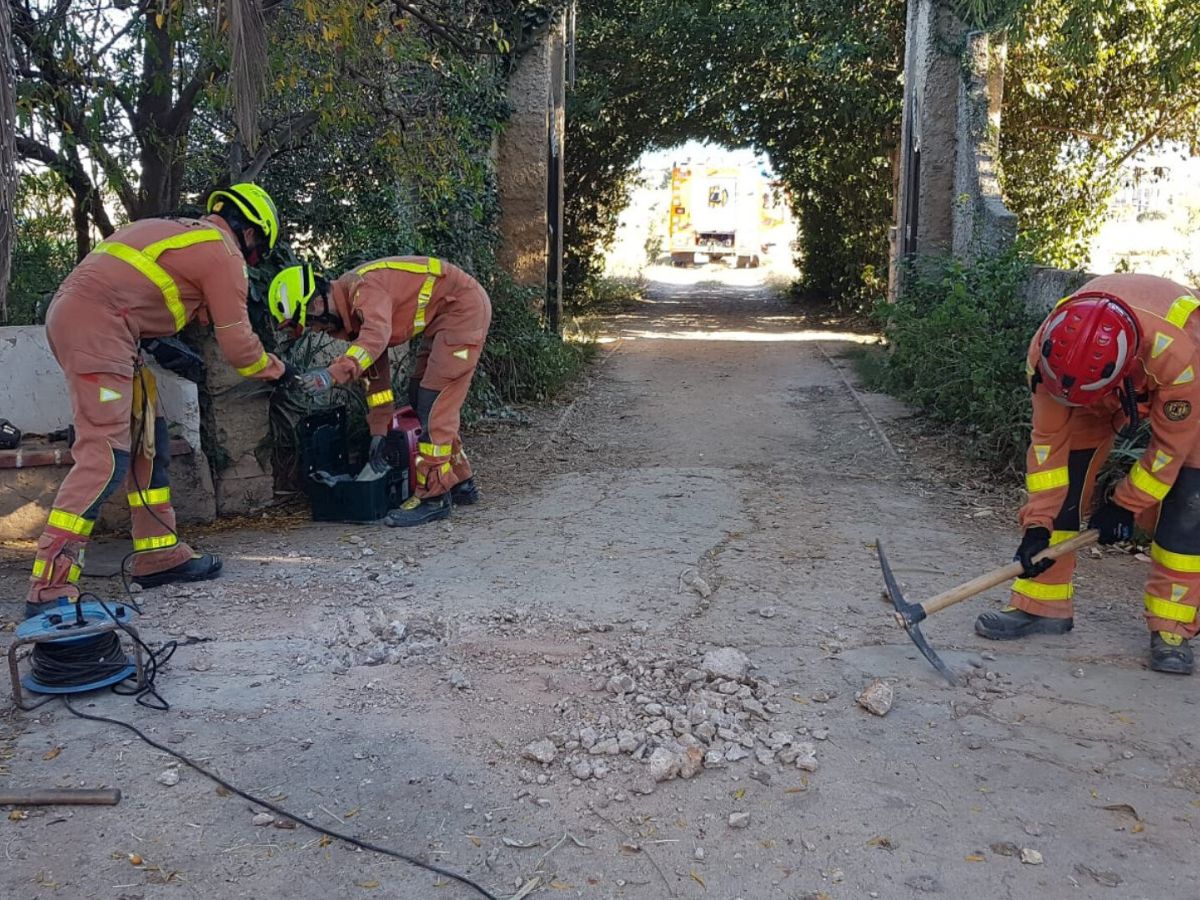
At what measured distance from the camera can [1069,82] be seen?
11.3 metres

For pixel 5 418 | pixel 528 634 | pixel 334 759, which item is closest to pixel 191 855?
pixel 334 759

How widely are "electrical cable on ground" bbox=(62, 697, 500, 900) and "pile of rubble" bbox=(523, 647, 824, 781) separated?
57cm

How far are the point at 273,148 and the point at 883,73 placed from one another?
923cm

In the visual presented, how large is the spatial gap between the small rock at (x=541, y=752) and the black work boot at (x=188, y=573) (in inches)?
92.0

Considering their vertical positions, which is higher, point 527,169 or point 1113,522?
point 527,169

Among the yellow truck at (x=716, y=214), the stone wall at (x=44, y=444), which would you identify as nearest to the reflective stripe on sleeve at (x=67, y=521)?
the stone wall at (x=44, y=444)

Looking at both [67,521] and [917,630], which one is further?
[67,521]

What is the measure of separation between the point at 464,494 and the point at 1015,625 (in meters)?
3.37

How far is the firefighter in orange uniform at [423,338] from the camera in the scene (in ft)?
19.0

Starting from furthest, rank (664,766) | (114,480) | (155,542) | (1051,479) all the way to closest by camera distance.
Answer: (155,542), (114,480), (1051,479), (664,766)

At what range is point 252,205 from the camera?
202 inches

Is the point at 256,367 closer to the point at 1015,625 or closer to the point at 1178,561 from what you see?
the point at 1015,625

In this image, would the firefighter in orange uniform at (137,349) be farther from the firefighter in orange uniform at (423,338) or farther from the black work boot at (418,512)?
the black work boot at (418,512)

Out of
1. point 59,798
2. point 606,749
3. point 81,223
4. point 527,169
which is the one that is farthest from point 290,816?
point 527,169
